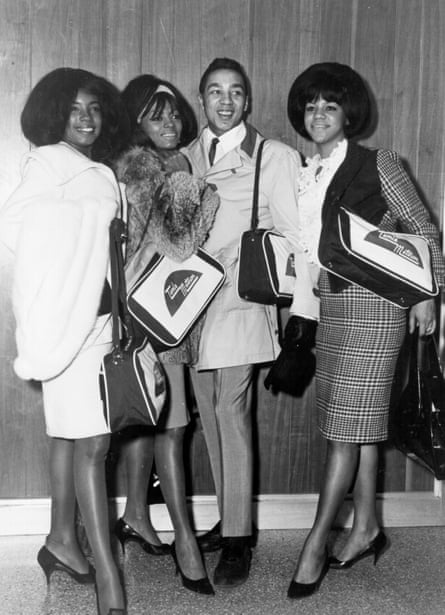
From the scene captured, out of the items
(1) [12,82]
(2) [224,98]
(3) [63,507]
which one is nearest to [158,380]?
(3) [63,507]

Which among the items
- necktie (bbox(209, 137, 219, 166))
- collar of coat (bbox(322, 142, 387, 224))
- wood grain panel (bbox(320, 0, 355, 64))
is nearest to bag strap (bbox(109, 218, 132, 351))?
necktie (bbox(209, 137, 219, 166))

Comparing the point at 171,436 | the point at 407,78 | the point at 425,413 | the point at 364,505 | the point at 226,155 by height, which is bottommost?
the point at 364,505

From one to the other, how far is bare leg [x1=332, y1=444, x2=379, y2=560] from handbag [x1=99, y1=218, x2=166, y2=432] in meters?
0.81

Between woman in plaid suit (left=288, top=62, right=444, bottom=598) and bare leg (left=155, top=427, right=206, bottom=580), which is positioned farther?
bare leg (left=155, top=427, right=206, bottom=580)

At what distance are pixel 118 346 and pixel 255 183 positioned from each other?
75 centimetres

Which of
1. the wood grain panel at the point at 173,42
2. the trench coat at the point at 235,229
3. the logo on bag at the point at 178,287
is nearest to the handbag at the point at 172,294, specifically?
the logo on bag at the point at 178,287

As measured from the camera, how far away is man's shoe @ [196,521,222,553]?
9.36ft

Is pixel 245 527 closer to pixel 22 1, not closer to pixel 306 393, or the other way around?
pixel 306 393

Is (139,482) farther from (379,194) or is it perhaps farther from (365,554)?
(379,194)

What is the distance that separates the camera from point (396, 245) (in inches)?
91.5

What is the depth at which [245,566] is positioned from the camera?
263 centimetres

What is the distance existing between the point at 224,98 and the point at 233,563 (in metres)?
1.49

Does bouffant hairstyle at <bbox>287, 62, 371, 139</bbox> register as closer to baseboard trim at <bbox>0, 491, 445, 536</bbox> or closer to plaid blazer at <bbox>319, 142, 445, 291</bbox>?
plaid blazer at <bbox>319, 142, 445, 291</bbox>

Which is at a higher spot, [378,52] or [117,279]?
[378,52]
